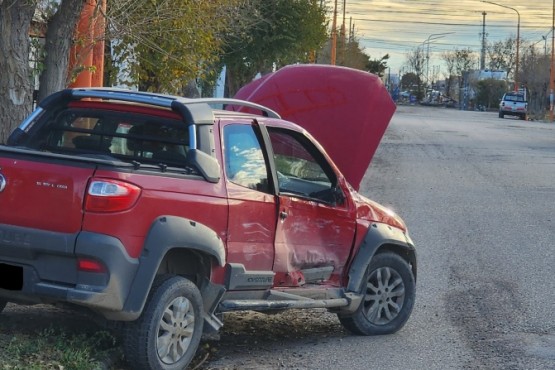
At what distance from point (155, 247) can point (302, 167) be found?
2.30 metres

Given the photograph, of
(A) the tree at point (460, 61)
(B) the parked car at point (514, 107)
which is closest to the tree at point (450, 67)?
(A) the tree at point (460, 61)

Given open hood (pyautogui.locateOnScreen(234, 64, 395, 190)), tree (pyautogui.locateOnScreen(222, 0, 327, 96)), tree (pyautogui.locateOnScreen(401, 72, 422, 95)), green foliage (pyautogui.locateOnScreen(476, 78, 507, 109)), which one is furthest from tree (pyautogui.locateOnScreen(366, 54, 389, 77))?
open hood (pyautogui.locateOnScreen(234, 64, 395, 190))

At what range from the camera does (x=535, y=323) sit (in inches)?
334

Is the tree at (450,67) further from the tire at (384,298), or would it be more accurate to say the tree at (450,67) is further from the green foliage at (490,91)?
the tire at (384,298)

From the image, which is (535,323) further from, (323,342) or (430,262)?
(430,262)

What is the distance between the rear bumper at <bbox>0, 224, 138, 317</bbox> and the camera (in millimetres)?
5719

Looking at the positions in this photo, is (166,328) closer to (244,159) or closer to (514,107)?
(244,159)

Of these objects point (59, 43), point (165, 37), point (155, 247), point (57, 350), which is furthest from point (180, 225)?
point (165, 37)

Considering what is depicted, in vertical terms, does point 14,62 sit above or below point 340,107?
above

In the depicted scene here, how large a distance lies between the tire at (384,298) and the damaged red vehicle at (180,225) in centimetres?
1

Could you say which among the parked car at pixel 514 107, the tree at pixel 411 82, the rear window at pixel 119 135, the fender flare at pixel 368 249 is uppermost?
the tree at pixel 411 82

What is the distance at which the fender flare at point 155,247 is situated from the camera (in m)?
5.86

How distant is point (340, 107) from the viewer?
11484mm

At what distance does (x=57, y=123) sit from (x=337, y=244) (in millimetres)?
2418
